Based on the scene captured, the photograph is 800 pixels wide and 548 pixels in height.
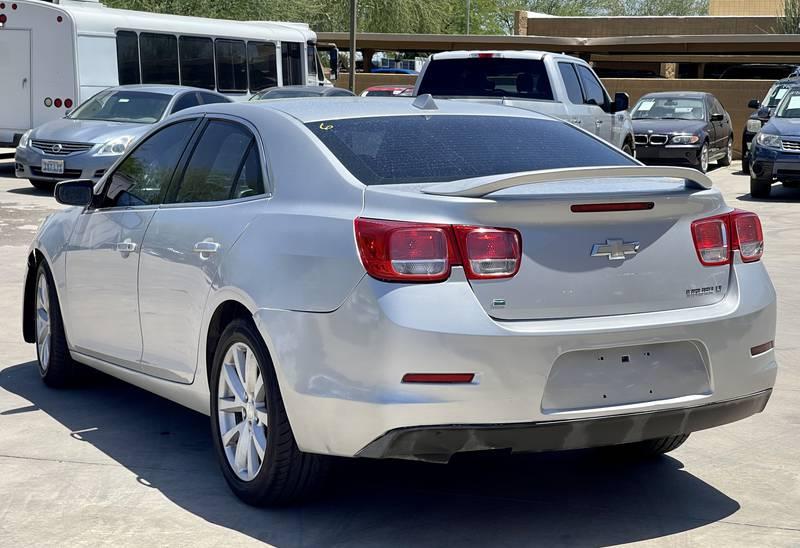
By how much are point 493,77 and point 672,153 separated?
8652 mm

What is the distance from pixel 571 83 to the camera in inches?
639

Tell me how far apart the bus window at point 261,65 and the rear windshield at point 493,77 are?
1195 centimetres

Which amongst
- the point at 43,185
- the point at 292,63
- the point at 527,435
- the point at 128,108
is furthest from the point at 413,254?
the point at 292,63

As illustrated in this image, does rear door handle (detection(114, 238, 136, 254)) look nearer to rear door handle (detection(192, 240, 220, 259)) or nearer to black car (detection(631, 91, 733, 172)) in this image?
rear door handle (detection(192, 240, 220, 259))

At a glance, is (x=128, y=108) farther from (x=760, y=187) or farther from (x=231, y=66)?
(x=760, y=187)

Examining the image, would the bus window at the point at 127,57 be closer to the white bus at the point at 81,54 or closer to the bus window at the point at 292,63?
the white bus at the point at 81,54

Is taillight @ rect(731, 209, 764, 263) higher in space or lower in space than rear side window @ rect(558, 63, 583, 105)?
higher

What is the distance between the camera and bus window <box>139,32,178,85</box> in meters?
23.9

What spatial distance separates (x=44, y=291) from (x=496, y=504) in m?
3.14

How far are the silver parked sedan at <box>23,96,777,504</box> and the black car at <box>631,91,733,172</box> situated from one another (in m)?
18.5

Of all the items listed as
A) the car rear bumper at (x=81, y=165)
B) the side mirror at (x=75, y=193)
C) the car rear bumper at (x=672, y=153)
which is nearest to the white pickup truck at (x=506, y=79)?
the car rear bumper at (x=81, y=165)

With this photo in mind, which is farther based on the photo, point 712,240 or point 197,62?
point 197,62

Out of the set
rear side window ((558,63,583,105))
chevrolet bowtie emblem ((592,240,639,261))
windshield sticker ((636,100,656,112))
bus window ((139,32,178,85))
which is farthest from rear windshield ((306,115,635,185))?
windshield sticker ((636,100,656,112))

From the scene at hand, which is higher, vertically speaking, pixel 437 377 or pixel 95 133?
pixel 437 377
